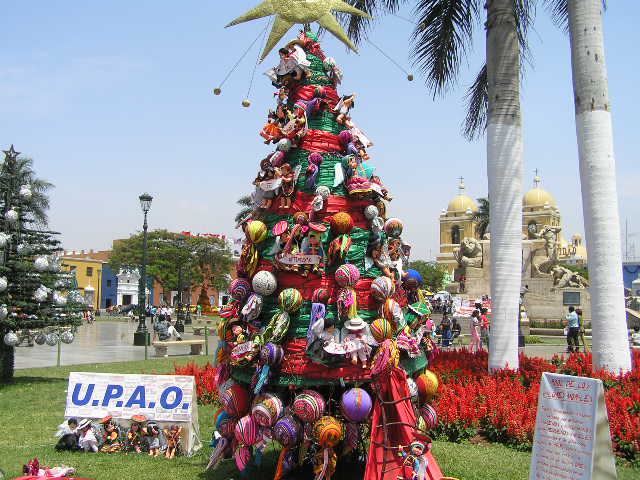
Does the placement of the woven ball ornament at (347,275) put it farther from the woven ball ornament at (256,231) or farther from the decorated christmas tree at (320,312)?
the woven ball ornament at (256,231)

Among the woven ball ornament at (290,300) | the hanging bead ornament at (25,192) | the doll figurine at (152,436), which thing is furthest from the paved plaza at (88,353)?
the woven ball ornament at (290,300)

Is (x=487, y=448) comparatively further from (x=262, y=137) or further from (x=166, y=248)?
(x=166, y=248)

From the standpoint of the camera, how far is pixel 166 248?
173ft

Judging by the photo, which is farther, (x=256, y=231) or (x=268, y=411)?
(x=256, y=231)

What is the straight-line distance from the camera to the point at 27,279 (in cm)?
1348

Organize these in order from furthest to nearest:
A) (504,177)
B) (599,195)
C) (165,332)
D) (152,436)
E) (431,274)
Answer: (431,274)
(165,332)
(504,177)
(599,195)
(152,436)

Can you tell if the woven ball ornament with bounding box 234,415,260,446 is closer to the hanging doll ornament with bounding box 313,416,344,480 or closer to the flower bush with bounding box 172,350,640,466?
the hanging doll ornament with bounding box 313,416,344,480

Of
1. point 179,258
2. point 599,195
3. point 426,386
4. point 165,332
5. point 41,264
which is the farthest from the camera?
point 179,258

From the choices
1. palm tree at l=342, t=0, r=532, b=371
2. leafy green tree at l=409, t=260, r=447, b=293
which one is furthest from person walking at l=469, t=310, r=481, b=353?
leafy green tree at l=409, t=260, r=447, b=293

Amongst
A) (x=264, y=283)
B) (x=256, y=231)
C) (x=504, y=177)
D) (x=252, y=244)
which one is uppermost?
(x=504, y=177)

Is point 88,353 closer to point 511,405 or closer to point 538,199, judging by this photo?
point 511,405

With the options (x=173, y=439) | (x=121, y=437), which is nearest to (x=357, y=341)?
(x=173, y=439)

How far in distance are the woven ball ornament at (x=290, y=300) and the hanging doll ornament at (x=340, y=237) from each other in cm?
45

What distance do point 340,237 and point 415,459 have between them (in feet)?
6.40
